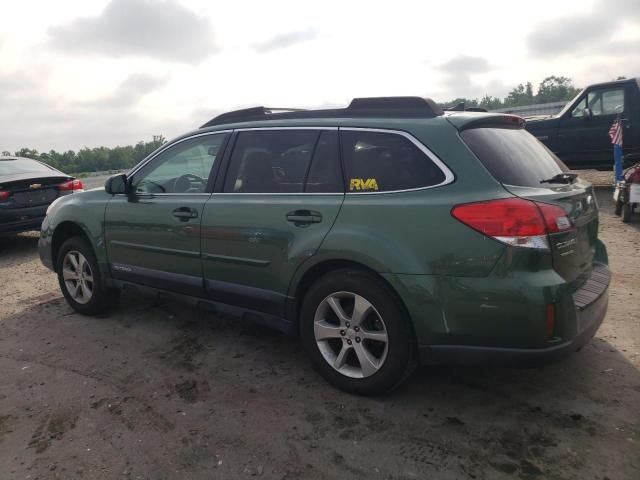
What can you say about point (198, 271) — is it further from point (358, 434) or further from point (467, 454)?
point (467, 454)

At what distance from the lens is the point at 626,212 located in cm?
745

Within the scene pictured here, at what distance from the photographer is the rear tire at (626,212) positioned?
7391 mm

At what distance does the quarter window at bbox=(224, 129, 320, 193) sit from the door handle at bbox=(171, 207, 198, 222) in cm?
32

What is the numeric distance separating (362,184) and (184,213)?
1.51m

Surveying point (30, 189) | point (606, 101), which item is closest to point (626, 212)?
point (606, 101)

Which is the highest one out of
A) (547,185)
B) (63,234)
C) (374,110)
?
(374,110)

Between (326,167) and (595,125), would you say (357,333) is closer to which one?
(326,167)

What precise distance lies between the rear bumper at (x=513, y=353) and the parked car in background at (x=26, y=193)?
273 inches

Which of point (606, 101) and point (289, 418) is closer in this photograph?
point (289, 418)

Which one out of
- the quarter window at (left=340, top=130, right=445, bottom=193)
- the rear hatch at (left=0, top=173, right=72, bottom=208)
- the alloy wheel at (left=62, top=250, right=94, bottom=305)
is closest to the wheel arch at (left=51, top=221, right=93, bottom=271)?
the alloy wheel at (left=62, top=250, right=94, bottom=305)

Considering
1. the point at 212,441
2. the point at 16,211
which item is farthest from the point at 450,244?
the point at 16,211

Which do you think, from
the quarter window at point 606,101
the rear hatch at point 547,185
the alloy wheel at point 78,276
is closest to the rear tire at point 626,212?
the quarter window at point 606,101

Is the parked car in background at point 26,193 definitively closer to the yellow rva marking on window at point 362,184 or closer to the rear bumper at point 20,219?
the rear bumper at point 20,219

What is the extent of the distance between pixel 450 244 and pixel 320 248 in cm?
79
